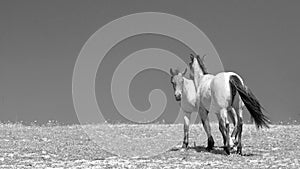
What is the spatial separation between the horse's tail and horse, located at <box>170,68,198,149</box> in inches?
74.0

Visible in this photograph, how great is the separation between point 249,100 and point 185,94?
2381mm

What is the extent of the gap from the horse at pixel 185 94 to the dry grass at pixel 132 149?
47.9 inches

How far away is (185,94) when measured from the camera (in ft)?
54.5

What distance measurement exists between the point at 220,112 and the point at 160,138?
677cm

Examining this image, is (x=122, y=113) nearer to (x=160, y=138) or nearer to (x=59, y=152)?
(x=160, y=138)

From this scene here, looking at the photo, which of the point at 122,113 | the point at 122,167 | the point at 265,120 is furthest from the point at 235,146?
the point at 122,113

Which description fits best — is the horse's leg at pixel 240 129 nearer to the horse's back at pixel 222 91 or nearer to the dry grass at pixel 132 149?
the dry grass at pixel 132 149

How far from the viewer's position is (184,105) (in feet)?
54.5

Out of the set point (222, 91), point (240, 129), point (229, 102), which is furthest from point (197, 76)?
point (240, 129)

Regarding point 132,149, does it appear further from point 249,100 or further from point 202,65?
point 249,100

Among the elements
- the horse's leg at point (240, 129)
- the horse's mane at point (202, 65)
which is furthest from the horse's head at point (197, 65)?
the horse's leg at point (240, 129)

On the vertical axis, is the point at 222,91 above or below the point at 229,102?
above

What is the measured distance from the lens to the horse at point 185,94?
53.8 feet

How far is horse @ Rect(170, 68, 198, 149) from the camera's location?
16.4 metres
